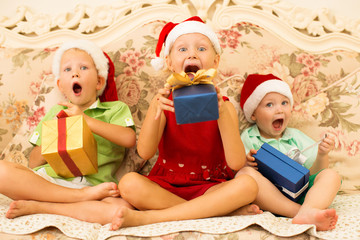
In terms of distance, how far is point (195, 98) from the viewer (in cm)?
91

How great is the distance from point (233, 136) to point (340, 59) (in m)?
0.84

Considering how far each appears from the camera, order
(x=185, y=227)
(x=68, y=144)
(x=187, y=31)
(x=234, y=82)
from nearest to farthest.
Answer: (x=185, y=227), (x=68, y=144), (x=187, y=31), (x=234, y=82)

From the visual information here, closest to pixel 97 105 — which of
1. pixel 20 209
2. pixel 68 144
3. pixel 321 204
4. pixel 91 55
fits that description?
pixel 91 55

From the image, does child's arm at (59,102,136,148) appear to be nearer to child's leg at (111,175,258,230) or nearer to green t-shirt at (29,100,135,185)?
green t-shirt at (29,100,135,185)

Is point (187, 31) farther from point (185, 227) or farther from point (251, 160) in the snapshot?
point (185, 227)

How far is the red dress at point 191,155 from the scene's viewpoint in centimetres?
125

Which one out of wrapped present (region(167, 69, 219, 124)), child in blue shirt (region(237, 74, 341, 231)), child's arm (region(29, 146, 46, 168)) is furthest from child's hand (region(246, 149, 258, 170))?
child's arm (region(29, 146, 46, 168))

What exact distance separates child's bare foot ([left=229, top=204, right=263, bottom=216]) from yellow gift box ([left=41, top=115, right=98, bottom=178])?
0.52m

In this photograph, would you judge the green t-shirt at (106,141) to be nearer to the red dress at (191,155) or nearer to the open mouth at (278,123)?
the red dress at (191,155)

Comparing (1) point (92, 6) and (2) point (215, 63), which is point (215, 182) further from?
(1) point (92, 6)

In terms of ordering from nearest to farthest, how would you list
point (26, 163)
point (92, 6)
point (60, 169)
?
point (60, 169) → point (26, 163) → point (92, 6)

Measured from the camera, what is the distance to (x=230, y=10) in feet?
5.73

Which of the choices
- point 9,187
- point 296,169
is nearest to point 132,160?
point 9,187

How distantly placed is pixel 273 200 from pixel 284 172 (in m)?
0.11
